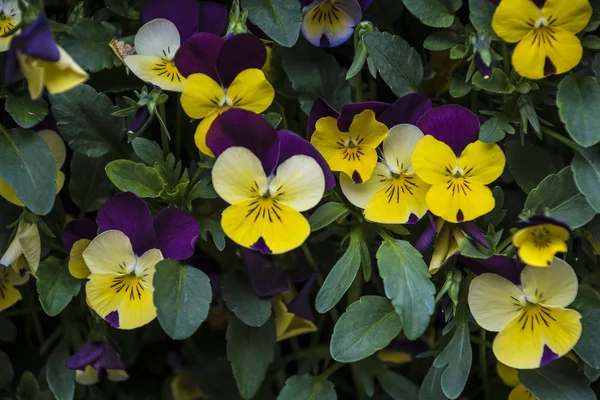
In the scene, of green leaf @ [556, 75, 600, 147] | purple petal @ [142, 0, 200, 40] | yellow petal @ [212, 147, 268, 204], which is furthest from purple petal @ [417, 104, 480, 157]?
purple petal @ [142, 0, 200, 40]

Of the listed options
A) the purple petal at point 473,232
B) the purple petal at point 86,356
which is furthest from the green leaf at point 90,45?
the purple petal at point 473,232

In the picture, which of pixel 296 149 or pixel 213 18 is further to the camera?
pixel 213 18

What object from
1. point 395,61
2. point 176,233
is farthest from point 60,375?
point 395,61

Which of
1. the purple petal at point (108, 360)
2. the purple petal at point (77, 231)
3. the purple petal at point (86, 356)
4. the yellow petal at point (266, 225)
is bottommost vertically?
the purple petal at point (108, 360)

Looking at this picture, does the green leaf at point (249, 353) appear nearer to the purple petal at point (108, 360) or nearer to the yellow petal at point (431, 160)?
the purple petal at point (108, 360)

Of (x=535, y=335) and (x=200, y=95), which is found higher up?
(x=200, y=95)

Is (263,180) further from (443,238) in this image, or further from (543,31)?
(543,31)

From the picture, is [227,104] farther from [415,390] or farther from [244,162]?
[415,390]

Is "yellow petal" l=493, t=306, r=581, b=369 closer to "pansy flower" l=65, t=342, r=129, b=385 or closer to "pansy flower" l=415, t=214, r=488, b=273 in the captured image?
"pansy flower" l=415, t=214, r=488, b=273
